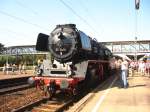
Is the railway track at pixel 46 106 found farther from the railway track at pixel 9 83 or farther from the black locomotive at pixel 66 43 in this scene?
the railway track at pixel 9 83

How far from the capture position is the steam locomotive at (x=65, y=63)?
43.1 ft

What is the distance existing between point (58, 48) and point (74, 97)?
2.61m

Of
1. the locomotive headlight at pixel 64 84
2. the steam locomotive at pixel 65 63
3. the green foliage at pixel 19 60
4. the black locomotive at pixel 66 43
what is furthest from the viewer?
the green foliage at pixel 19 60

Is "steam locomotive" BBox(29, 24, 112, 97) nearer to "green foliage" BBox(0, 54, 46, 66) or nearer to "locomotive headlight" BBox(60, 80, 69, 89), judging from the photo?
"locomotive headlight" BBox(60, 80, 69, 89)

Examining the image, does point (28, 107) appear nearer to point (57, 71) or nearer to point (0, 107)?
point (0, 107)

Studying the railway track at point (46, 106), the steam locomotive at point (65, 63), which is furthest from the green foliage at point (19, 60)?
the railway track at point (46, 106)

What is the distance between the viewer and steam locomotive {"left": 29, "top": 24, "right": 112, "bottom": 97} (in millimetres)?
13133

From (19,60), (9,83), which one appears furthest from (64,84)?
(19,60)

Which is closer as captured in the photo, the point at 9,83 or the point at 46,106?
the point at 46,106

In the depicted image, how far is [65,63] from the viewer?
14.2 meters

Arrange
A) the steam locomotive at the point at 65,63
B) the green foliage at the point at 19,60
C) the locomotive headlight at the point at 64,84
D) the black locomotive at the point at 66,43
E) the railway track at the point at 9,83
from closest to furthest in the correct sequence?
1. the locomotive headlight at the point at 64,84
2. the steam locomotive at the point at 65,63
3. the black locomotive at the point at 66,43
4. the railway track at the point at 9,83
5. the green foliage at the point at 19,60

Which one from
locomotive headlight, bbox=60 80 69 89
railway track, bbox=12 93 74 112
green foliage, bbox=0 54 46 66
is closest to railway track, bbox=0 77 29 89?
railway track, bbox=12 93 74 112

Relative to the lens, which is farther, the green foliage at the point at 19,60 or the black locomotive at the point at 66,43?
the green foliage at the point at 19,60

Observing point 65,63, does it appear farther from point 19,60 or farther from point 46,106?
point 19,60
